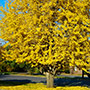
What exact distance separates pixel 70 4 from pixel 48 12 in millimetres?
1621

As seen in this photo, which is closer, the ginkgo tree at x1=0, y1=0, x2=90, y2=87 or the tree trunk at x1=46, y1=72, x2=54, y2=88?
the ginkgo tree at x1=0, y1=0, x2=90, y2=87

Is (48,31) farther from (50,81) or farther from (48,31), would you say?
(50,81)

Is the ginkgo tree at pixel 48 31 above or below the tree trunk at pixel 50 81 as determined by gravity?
above

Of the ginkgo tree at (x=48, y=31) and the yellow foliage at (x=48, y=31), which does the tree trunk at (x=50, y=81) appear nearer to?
the ginkgo tree at (x=48, y=31)

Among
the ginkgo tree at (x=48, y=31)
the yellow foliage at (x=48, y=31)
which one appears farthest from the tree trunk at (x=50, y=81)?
the yellow foliage at (x=48, y=31)

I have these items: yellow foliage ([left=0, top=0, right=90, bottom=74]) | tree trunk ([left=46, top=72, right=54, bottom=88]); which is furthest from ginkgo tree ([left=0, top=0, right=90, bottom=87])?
tree trunk ([left=46, top=72, right=54, bottom=88])

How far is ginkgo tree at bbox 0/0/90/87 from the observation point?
10.1 metres

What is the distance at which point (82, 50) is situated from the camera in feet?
35.3

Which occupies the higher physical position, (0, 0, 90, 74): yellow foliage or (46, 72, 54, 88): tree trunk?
(0, 0, 90, 74): yellow foliage

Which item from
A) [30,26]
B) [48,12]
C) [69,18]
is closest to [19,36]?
[30,26]

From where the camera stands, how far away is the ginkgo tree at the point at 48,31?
33.0 feet

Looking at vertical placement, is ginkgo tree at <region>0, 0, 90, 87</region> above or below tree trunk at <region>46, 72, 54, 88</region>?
above

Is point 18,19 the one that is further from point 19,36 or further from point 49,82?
point 49,82

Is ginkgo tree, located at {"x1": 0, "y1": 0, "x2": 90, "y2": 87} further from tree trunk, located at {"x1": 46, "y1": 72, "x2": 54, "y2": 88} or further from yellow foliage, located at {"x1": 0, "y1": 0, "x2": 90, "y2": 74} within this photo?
tree trunk, located at {"x1": 46, "y1": 72, "x2": 54, "y2": 88}
